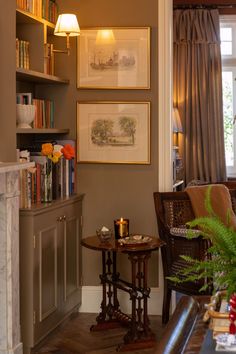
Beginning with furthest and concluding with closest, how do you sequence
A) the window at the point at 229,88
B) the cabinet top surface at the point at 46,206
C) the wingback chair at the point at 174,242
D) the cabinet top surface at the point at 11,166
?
the window at the point at 229,88 < the wingback chair at the point at 174,242 < the cabinet top surface at the point at 46,206 < the cabinet top surface at the point at 11,166

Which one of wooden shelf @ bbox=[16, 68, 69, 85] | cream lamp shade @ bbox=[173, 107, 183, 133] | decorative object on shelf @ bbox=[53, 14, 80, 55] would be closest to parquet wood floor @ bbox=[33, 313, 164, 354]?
wooden shelf @ bbox=[16, 68, 69, 85]

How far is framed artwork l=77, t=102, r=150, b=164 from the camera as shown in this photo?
4996mm

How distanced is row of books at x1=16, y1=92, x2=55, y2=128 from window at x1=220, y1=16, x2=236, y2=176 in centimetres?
320

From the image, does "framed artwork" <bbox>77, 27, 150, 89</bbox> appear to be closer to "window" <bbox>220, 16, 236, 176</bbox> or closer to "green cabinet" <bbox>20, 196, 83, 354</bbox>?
"green cabinet" <bbox>20, 196, 83, 354</bbox>

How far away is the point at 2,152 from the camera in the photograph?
382 centimetres

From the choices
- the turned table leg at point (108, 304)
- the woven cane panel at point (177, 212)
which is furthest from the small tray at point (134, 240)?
the woven cane panel at point (177, 212)

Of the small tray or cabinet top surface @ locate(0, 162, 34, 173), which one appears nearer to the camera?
cabinet top surface @ locate(0, 162, 34, 173)

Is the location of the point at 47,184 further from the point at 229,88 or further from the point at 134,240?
the point at 229,88

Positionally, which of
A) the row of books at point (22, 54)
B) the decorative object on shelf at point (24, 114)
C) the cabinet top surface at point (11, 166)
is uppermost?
the row of books at point (22, 54)

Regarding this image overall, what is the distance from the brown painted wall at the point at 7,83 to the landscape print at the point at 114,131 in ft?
3.85

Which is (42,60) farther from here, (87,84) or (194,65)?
(194,65)

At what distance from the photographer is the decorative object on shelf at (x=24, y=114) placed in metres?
4.18

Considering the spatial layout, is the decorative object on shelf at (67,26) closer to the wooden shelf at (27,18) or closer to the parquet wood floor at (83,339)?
the wooden shelf at (27,18)

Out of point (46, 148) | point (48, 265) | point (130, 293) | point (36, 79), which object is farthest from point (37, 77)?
point (130, 293)
